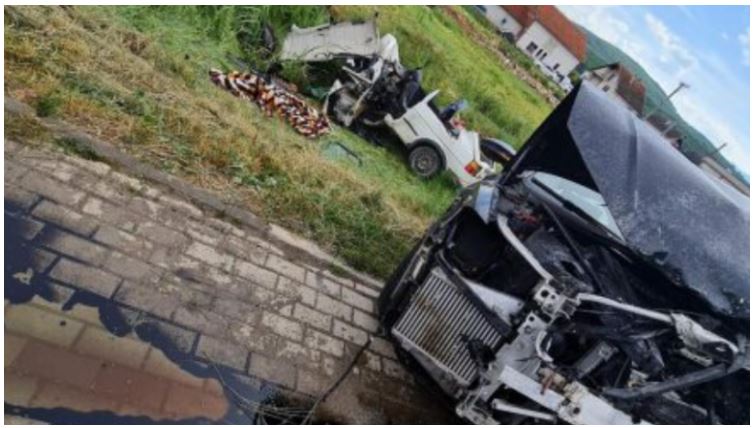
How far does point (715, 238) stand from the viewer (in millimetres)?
3826

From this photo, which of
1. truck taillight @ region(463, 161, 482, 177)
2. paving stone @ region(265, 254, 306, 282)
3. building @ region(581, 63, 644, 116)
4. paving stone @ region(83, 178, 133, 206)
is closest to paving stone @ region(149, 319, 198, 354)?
paving stone @ region(265, 254, 306, 282)

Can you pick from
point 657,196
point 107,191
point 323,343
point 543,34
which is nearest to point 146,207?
point 107,191

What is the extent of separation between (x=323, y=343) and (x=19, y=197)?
225 cm

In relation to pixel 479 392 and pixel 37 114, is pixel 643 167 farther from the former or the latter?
pixel 37 114

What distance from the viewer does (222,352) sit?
148 inches

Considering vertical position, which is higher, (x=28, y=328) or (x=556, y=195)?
(x=556, y=195)

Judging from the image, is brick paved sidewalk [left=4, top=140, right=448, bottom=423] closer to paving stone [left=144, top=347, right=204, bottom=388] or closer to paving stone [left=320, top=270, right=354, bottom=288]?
paving stone [left=320, top=270, right=354, bottom=288]

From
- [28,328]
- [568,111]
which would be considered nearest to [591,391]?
[568,111]

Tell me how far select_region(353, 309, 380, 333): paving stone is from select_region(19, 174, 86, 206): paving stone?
2208 millimetres

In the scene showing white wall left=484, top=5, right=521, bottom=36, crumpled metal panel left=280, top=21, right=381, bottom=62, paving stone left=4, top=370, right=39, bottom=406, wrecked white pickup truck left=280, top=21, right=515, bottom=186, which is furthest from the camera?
white wall left=484, top=5, right=521, bottom=36

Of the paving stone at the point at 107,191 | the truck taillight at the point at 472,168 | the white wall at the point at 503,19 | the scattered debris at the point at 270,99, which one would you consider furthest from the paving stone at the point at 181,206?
the white wall at the point at 503,19

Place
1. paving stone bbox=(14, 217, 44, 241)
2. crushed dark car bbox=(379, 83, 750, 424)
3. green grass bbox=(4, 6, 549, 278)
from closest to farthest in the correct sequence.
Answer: crushed dark car bbox=(379, 83, 750, 424) → paving stone bbox=(14, 217, 44, 241) → green grass bbox=(4, 6, 549, 278)

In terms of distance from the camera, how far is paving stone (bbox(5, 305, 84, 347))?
3172mm

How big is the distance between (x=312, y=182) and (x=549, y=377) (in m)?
3.41
